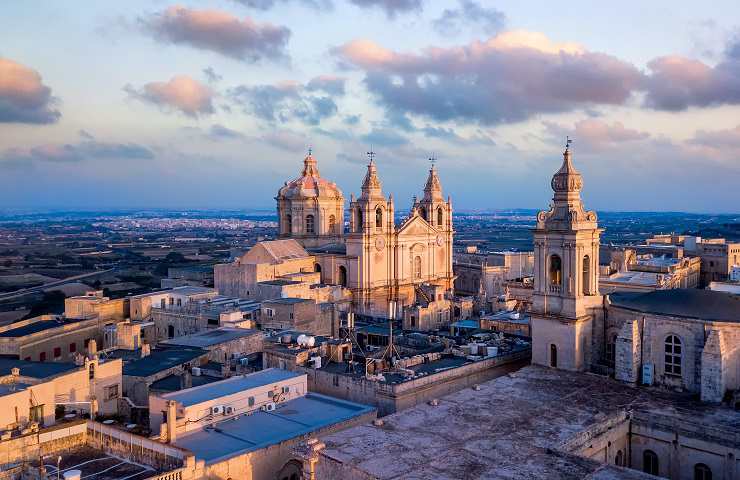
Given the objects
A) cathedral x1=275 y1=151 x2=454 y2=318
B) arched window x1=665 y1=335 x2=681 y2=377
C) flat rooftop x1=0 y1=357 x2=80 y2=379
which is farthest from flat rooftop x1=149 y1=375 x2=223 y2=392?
cathedral x1=275 y1=151 x2=454 y2=318

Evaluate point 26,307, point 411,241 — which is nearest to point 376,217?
point 411,241

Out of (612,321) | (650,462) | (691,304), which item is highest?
(691,304)

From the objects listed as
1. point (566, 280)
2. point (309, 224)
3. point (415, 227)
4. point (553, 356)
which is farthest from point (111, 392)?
point (309, 224)

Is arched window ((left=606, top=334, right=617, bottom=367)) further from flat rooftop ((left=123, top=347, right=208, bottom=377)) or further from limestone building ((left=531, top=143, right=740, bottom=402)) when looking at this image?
flat rooftop ((left=123, top=347, right=208, bottom=377))

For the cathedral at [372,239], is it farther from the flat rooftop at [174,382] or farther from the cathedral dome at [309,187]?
the flat rooftop at [174,382]

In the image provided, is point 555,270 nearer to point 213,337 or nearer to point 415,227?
point 213,337

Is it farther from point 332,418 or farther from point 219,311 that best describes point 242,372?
point 219,311

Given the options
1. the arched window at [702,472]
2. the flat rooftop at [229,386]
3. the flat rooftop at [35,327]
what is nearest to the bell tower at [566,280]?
the arched window at [702,472]
